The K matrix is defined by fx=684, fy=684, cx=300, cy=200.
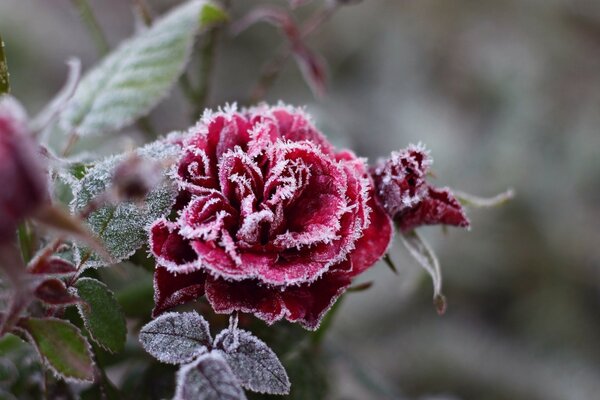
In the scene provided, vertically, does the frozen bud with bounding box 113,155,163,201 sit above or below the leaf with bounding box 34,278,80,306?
above

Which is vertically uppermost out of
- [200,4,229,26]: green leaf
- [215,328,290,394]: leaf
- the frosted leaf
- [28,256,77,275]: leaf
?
[200,4,229,26]: green leaf

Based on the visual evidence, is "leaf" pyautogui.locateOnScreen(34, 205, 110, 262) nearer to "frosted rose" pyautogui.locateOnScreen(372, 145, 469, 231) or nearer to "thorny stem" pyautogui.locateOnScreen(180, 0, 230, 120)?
"frosted rose" pyautogui.locateOnScreen(372, 145, 469, 231)

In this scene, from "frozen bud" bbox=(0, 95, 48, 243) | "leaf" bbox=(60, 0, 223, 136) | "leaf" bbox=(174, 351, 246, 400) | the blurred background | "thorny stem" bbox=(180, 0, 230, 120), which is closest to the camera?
"frozen bud" bbox=(0, 95, 48, 243)

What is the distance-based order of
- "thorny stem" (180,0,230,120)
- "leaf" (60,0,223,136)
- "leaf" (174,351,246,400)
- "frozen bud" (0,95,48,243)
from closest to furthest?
"frozen bud" (0,95,48,243), "leaf" (174,351,246,400), "leaf" (60,0,223,136), "thorny stem" (180,0,230,120)

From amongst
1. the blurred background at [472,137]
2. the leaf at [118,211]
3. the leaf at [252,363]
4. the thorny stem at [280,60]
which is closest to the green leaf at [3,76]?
the leaf at [118,211]

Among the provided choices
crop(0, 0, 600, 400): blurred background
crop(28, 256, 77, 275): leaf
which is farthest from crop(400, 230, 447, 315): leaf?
crop(0, 0, 600, 400): blurred background

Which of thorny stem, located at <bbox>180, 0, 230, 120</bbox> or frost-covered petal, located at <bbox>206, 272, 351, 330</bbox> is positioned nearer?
frost-covered petal, located at <bbox>206, 272, 351, 330</bbox>

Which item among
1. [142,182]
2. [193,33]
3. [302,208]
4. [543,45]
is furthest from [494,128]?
[142,182]
